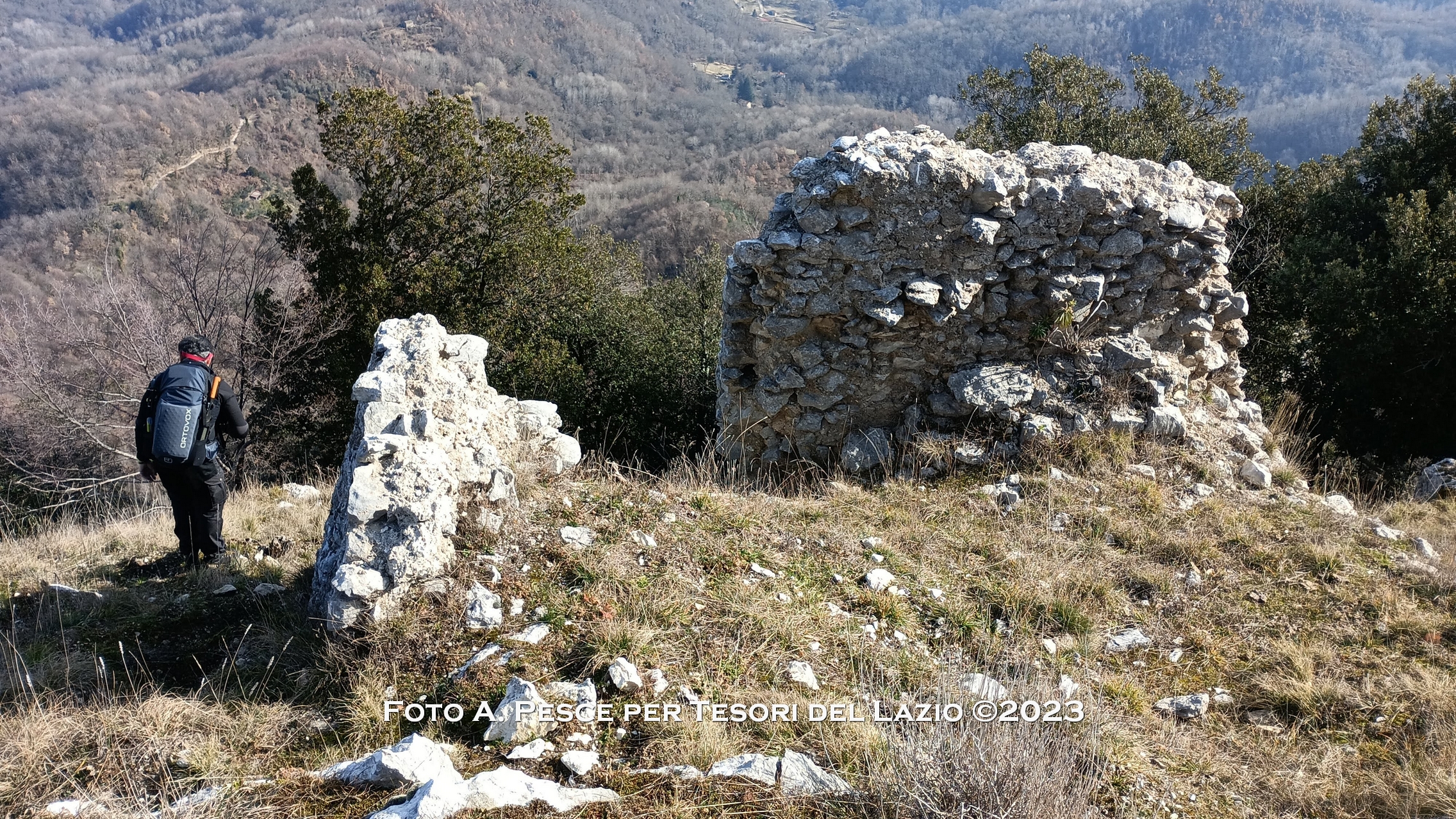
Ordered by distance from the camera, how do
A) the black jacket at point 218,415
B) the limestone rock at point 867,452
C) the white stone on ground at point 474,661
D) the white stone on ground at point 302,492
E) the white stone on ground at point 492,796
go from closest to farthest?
the white stone on ground at point 492,796
the white stone on ground at point 474,661
the black jacket at point 218,415
the limestone rock at point 867,452
the white stone on ground at point 302,492

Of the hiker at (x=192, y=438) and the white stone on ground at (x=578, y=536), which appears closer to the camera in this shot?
the white stone on ground at (x=578, y=536)

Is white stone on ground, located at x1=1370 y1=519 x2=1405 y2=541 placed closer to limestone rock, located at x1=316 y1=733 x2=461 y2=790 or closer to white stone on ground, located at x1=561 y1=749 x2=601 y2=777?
white stone on ground, located at x1=561 y1=749 x2=601 y2=777

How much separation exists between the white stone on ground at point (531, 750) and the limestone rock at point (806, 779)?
0.92 metres

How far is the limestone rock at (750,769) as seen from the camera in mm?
2838

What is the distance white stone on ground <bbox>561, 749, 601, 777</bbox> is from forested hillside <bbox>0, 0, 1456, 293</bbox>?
3328 cm

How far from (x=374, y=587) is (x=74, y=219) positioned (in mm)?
54978

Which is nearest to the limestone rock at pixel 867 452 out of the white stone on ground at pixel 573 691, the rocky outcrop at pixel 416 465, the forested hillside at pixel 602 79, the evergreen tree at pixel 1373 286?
the rocky outcrop at pixel 416 465

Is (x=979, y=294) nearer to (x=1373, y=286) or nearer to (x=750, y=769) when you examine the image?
(x=750, y=769)

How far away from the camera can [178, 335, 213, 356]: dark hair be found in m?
4.74

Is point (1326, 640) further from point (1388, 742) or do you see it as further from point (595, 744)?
point (595, 744)

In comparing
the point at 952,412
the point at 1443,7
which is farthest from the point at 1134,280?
the point at 1443,7

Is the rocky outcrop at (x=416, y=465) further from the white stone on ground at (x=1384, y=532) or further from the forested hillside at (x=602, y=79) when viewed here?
the forested hillside at (x=602, y=79)

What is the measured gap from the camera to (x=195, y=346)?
477 cm

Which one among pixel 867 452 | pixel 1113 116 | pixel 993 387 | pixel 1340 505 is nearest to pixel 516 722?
pixel 867 452
